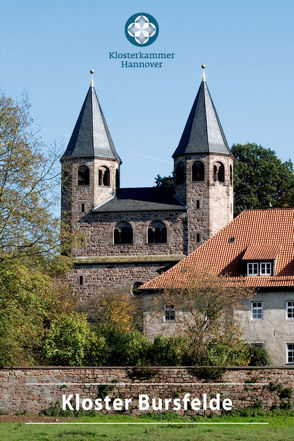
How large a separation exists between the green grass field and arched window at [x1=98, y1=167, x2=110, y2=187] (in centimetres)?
3810

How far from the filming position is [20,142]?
29.3m

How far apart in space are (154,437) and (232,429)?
267 cm

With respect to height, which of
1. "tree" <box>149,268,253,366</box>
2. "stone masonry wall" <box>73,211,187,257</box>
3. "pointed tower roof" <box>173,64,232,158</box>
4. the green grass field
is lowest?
the green grass field

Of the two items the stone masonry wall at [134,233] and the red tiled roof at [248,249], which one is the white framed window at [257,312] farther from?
the stone masonry wall at [134,233]

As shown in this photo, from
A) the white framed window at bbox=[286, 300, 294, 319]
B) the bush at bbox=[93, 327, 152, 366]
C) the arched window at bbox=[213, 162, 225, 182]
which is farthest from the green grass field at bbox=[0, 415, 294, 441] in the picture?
the arched window at bbox=[213, 162, 225, 182]

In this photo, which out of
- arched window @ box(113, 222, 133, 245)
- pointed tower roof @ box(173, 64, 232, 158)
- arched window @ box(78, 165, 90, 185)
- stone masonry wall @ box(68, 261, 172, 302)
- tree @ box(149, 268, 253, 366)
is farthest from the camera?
arched window @ box(78, 165, 90, 185)

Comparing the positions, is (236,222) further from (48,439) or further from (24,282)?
(48,439)

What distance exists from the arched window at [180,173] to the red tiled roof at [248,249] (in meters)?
17.5

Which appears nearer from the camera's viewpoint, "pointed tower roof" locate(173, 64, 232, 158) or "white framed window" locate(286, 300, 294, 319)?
"white framed window" locate(286, 300, 294, 319)

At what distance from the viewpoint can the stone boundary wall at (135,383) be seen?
88.3ft

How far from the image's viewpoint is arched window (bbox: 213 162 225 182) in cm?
6178

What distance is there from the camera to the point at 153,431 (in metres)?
22.9

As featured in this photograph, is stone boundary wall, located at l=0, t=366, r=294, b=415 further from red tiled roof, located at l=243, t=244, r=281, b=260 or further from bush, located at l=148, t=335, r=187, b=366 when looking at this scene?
red tiled roof, located at l=243, t=244, r=281, b=260

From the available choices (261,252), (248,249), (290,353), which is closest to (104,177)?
(248,249)
